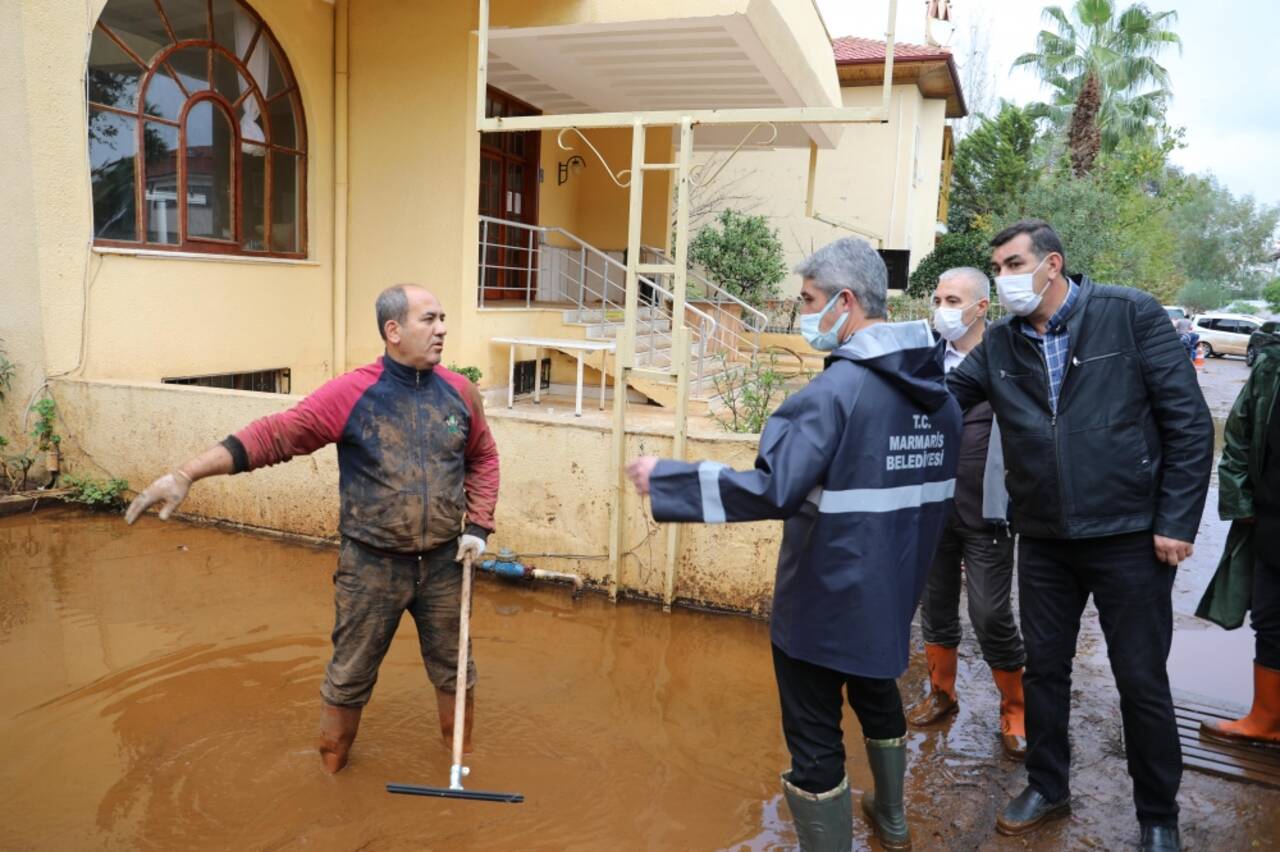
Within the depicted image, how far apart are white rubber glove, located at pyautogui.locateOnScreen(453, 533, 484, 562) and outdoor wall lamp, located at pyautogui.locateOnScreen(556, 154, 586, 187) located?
10.1 metres

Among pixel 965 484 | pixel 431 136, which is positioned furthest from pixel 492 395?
pixel 965 484

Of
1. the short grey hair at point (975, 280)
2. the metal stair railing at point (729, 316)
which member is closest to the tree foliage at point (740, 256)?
the metal stair railing at point (729, 316)

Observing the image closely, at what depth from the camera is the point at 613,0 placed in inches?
332

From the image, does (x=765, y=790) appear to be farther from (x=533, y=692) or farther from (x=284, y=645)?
(x=284, y=645)

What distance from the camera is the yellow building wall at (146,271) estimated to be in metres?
6.82

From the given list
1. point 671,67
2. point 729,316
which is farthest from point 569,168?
point 671,67

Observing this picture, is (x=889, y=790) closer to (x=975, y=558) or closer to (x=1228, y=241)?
(x=975, y=558)

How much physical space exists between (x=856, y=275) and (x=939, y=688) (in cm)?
229

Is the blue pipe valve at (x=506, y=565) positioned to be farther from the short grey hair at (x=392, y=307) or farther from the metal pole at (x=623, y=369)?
the short grey hair at (x=392, y=307)

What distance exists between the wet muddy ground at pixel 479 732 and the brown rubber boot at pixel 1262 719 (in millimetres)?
397

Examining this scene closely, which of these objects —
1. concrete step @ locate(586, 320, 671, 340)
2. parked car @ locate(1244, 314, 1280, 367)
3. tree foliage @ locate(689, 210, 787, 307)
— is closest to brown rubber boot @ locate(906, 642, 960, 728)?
parked car @ locate(1244, 314, 1280, 367)

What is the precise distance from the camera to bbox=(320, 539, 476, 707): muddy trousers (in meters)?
3.34

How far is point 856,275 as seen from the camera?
2.61m

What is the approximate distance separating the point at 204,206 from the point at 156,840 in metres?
6.99
